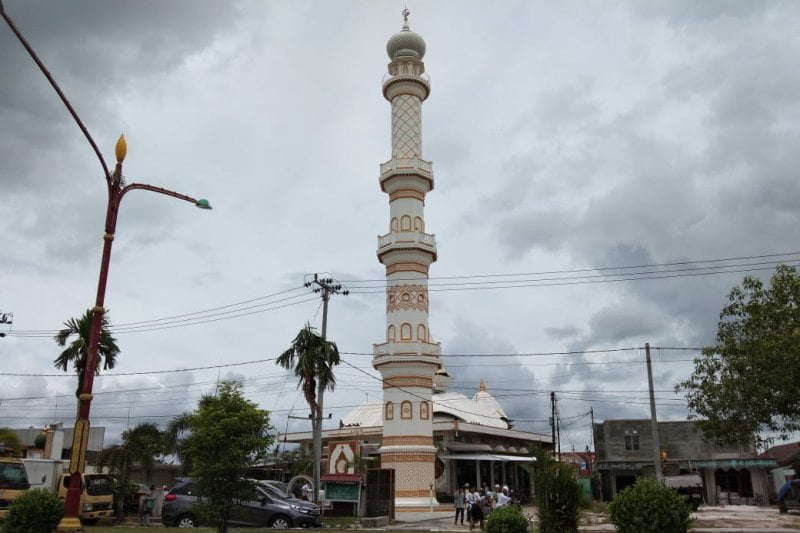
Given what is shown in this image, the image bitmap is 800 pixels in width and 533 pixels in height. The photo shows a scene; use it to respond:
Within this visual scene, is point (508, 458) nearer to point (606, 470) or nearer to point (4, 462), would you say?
point (606, 470)

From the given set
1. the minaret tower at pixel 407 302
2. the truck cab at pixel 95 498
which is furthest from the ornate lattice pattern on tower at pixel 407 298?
the truck cab at pixel 95 498

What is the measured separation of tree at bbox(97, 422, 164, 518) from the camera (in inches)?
1196

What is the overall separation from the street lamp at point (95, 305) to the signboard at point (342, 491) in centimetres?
1511

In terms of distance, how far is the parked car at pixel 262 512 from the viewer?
2216 centimetres

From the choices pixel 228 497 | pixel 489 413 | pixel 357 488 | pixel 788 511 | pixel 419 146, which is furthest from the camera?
pixel 489 413

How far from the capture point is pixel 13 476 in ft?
73.5

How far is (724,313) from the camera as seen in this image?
2309 centimetres

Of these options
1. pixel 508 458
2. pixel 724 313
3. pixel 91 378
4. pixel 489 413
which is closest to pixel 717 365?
pixel 724 313

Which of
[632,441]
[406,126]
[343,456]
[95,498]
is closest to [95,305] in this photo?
[95,498]

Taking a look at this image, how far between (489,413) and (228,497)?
4479cm

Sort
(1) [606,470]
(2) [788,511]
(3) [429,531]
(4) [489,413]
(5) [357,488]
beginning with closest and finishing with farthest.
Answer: (3) [429,531]
(5) [357,488]
(2) [788,511]
(1) [606,470]
(4) [489,413]

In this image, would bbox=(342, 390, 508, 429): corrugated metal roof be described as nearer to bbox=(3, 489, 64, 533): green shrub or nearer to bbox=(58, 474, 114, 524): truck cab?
bbox=(58, 474, 114, 524): truck cab

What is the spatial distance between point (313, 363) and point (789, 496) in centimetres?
3119

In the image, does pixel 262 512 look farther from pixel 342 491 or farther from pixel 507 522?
pixel 507 522
